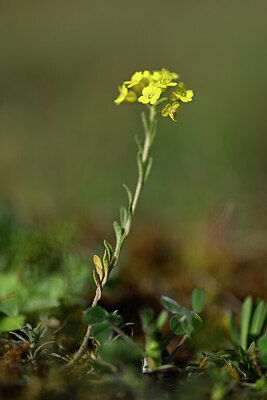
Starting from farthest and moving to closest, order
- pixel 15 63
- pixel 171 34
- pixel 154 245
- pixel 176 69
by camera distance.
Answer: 1. pixel 171 34
2. pixel 15 63
3. pixel 176 69
4. pixel 154 245

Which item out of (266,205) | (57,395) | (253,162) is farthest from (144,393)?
(253,162)

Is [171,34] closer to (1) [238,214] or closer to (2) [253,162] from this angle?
(2) [253,162]

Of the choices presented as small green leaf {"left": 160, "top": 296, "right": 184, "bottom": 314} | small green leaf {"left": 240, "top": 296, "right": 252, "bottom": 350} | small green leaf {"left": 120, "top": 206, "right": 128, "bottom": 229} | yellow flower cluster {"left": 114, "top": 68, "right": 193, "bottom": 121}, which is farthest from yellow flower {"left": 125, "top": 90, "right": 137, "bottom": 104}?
small green leaf {"left": 240, "top": 296, "right": 252, "bottom": 350}

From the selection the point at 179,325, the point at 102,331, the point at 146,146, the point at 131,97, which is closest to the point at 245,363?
the point at 179,325

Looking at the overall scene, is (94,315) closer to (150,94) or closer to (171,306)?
(171,306)

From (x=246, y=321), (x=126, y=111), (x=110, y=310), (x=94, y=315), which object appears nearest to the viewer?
(x=94, y=315)

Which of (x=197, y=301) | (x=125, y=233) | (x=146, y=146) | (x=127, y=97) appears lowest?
(x=197, y=301)

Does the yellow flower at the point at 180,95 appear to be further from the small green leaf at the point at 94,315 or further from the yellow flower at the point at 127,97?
the small green leaf at the point at 94,315
